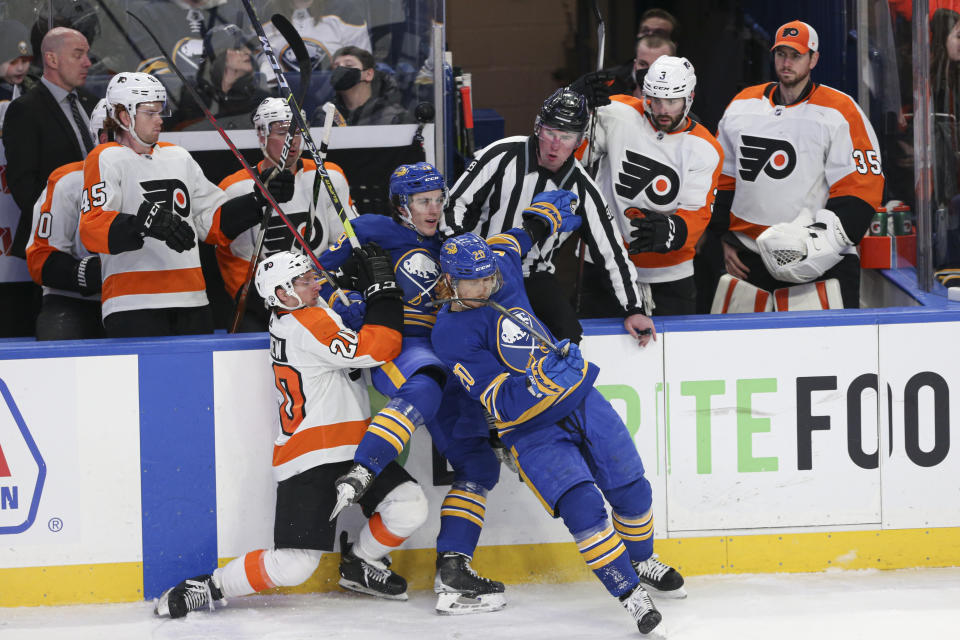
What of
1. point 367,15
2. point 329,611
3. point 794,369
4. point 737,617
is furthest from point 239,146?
point 737,617

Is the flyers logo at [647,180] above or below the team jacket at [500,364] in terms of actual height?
above

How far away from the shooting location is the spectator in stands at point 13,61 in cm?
454

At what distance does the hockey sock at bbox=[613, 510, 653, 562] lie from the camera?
11.2ft

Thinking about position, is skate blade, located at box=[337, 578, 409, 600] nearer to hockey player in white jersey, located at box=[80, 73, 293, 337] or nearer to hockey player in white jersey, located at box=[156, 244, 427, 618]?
hockey player in white jersey, located at box=[156, 244, 427, 618]

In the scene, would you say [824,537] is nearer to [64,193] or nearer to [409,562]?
[409,562]

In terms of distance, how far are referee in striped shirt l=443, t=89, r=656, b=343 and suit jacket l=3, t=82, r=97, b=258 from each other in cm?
154

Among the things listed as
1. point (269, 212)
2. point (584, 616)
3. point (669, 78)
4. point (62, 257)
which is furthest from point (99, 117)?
point (584, 616)

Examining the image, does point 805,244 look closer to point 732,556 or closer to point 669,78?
point 669,78

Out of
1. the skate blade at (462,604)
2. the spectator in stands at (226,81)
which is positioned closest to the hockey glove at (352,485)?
the skate blade at (462,604)

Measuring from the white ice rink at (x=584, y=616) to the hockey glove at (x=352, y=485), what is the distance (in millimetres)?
360

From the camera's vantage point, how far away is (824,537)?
3.63m

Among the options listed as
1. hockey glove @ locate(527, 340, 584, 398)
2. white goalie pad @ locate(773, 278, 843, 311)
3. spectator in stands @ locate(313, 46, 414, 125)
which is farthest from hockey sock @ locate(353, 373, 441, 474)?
spectator in stands @ locate(313, 46, 414, 125)

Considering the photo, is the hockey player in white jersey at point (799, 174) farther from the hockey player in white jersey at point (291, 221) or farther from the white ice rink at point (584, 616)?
the hockey player in white jersey at point (291, 221)

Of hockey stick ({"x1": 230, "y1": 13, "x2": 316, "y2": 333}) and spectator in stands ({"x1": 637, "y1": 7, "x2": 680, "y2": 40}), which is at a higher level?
spectator in stands ({"x1": 637, "y1": 7, "x2": 680, "y2": 40})
